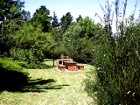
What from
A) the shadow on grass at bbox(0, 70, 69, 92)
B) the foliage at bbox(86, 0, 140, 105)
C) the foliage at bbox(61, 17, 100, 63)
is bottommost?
the shadow on grass at bbox(0, 70, 69, 92)

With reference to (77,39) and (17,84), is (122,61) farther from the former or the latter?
(77,39)

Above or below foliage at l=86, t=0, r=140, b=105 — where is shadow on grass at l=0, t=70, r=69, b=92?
below

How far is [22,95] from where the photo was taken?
17656mm

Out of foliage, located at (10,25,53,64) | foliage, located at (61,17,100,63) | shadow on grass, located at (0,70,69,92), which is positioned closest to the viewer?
shadow on grass, located at (0,70,69,92)

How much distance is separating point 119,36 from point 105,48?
0.65 metres

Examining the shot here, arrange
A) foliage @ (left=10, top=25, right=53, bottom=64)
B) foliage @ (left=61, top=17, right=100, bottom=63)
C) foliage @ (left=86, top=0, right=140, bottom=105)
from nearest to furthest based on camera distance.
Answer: foliage @ (left=86, top=0, right=140, bottom=105), foliage @ (left=10, top=25, right=53, bottom=64), foliage @ (left=61, top=17, right=100, bottom=63)

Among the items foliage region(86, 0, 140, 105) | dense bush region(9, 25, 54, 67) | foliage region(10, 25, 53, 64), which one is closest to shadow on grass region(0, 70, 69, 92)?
dense bush region(9, 25, 54, 67)

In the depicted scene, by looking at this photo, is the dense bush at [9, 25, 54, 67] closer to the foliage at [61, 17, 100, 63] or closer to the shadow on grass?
the foliage at [61, 17, 100, 63]

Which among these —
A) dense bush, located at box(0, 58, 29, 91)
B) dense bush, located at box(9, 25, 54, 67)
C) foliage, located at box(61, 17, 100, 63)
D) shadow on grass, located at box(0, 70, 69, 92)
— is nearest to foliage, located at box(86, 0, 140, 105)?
shadow on grass, located at box(0, 70, 69, 92)

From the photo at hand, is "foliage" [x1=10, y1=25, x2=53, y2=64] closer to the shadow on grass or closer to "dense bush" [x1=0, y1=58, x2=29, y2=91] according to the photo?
"dense bush" [x1=0, y1=58, x2=29, y2=91]

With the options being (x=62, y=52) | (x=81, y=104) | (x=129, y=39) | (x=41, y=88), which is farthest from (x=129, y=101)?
(x=62, y=52)

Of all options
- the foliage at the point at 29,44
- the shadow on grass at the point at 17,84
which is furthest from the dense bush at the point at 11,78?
the foliage at the point at 29,44

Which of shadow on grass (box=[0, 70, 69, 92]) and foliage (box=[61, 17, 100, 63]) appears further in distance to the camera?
foliage (box=[61, 17, 100, 63])

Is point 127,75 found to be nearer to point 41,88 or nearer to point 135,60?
point 135,60
